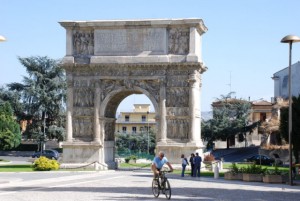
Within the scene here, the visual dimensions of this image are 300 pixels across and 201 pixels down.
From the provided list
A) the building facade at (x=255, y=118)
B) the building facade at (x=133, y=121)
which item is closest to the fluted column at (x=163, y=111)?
the building facade at (x=255, y=118)

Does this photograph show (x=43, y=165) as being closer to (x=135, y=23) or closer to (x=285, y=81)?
(x=135, y=23)

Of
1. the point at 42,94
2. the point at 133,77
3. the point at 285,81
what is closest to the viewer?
the point at 133,77

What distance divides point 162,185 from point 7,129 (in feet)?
161

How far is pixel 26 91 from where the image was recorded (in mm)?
75625

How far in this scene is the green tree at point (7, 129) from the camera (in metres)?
68.2

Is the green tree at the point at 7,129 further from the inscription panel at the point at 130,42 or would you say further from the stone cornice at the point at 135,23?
the inscription panel at the point at 130,42

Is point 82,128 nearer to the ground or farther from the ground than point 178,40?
nearer to the ground

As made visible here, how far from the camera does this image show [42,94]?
246ft

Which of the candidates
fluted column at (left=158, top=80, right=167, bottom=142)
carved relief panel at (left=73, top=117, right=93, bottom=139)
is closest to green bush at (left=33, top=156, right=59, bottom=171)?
carved relief panel at (left=73, top=117, right=93, bottom=139)

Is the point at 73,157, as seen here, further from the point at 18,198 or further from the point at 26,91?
the point at 26,91

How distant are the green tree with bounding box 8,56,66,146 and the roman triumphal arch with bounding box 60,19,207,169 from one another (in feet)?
96.8

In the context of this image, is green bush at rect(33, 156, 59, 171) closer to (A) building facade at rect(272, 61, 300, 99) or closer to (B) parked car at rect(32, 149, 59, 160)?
(B) parked car at rect(32, 149, 59, 160)

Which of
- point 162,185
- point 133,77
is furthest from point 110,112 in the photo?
point 162,185

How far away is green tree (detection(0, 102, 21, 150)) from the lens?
224 feet
